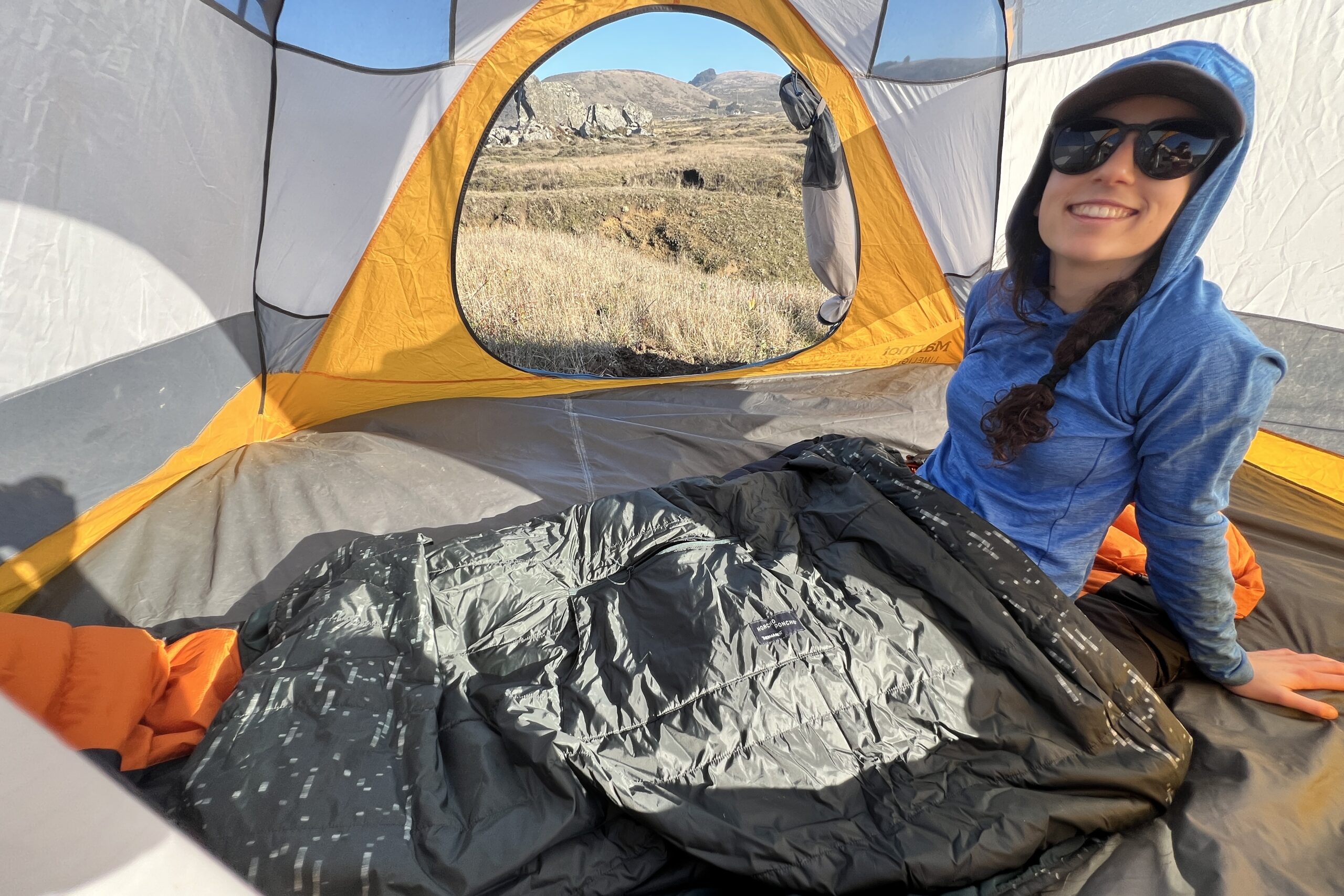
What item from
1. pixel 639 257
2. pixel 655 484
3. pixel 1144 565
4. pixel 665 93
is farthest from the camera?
pixel 665 93

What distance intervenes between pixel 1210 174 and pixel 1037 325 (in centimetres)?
31

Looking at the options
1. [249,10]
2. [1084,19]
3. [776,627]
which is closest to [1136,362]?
[776,627]

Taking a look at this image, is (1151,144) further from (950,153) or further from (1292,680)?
(950,153)

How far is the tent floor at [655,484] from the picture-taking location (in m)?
1.15

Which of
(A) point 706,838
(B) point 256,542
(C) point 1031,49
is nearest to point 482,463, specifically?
(B) point 256,542

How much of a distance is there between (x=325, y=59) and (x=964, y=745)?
2498 mm

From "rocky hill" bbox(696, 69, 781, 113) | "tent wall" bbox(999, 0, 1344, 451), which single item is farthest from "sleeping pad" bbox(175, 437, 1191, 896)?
"rocky hill" bbox(696, 69, 781, 113)

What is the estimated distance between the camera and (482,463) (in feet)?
7.91

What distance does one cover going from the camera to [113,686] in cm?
116

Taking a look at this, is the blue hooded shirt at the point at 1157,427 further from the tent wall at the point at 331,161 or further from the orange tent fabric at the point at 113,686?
the tent wall at the point at 331,161

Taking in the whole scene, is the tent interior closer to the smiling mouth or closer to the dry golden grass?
the dry golden grass

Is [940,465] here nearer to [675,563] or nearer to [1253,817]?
[675,563]

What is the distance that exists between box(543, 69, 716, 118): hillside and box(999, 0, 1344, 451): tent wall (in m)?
32.5

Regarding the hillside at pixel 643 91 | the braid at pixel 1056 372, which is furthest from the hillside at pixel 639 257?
the hillside at pixel 643 91
